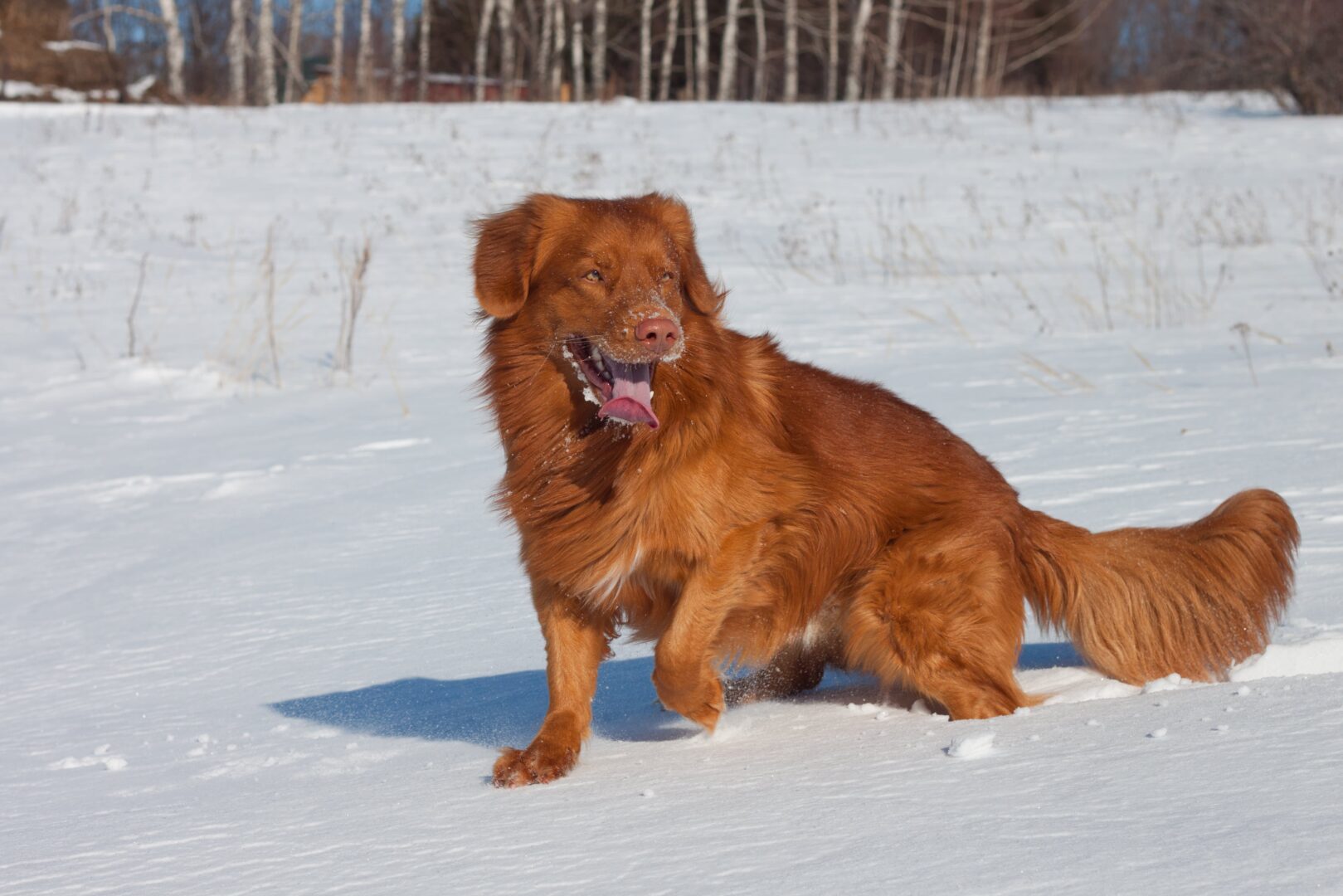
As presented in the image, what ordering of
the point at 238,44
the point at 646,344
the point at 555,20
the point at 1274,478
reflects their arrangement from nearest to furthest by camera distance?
1. the point at 646,344
2. the point at 1274,478
3. the point at 238,44
4. the point at 555,20

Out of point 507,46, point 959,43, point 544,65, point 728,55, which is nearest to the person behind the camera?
point 507,46

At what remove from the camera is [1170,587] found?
354cm

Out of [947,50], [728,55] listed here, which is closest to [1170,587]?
[728,55]

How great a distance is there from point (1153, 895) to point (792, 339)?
761 centimetres

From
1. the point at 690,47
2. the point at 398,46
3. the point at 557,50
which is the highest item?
the point at 690,47

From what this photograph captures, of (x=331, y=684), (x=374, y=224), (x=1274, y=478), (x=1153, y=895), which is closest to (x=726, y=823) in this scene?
(x=1153, y=895)

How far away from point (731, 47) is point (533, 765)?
2862 centimetres

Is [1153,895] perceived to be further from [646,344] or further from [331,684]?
[331,684]

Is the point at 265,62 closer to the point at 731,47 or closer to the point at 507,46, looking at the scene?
the point at 507,46

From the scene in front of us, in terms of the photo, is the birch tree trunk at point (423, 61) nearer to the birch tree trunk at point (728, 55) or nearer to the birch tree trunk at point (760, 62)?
the birch tree trunk at point (728, 55)

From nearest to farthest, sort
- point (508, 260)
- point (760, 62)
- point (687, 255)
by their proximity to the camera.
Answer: point (508, 260), point (687, 255), point (760, 62)

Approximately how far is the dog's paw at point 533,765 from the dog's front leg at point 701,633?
0.89 feet

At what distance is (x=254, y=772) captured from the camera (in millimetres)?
3182

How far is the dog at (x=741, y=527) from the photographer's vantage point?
317cm
